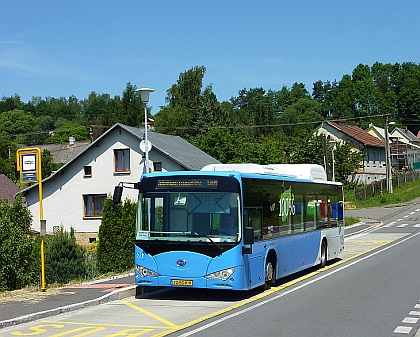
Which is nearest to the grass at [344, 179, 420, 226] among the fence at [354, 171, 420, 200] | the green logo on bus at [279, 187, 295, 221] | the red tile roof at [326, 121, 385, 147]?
the fence at [354, 171, 420, 200]

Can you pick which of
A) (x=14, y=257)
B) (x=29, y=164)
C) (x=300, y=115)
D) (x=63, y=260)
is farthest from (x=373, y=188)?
(x=300, y=115)

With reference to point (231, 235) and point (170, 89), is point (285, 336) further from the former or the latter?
point (170, 89)

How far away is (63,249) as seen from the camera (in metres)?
23.3

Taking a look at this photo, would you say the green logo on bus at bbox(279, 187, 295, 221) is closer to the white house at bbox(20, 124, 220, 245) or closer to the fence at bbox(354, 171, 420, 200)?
the white house at bbox(20, 124, 220, 245)

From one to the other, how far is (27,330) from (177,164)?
3137cm

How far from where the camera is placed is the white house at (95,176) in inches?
1697

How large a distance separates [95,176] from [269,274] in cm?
3095

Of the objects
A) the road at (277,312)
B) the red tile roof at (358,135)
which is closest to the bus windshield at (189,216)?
the road at (277,312)

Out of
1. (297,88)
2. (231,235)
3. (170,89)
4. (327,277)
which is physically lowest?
(327,277)

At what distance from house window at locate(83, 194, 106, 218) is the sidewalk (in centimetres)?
2902

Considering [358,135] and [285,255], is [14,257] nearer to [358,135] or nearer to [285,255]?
[285,255]

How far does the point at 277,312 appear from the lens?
11.6 m

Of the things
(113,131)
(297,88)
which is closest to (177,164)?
(113,131)

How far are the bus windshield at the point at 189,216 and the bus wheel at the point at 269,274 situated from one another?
2037 millimetres
